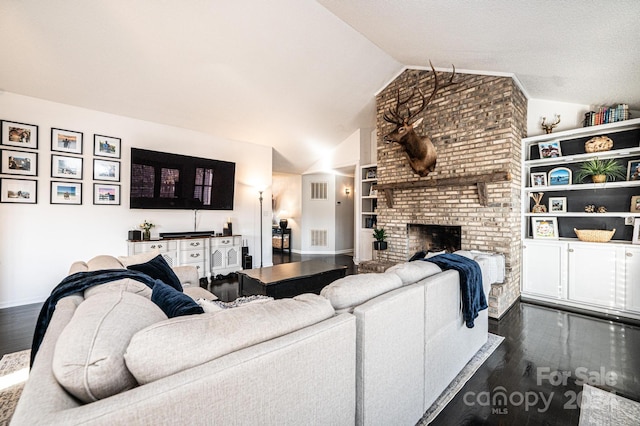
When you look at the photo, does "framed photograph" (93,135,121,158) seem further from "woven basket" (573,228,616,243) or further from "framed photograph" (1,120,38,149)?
"woven basket" (573,228,616,243)

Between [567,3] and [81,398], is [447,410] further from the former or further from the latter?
[567,3]

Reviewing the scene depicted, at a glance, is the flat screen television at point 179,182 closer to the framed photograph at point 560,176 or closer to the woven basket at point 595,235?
the framed photograph at point 560,176

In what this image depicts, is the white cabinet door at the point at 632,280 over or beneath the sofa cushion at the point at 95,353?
beneath

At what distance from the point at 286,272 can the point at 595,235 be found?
3.89m

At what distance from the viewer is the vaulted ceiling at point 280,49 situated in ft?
8.73

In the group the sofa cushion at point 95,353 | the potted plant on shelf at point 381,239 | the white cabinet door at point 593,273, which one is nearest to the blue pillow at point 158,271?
the sofa cushion at point 95,353

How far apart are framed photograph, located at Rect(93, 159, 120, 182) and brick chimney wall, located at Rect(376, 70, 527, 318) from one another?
465 centimetres

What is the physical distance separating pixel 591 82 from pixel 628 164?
112 centimetres

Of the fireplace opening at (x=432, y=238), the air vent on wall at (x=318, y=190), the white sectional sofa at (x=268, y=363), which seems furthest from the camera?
the air vent on wall at (x=318, y=190)

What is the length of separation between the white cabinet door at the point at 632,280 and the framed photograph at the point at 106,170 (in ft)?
22.9

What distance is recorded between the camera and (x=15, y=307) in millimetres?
3539

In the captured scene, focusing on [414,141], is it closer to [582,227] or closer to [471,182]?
[471,182]

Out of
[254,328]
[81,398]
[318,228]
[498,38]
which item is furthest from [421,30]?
[318,228]

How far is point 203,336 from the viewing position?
862 mm
